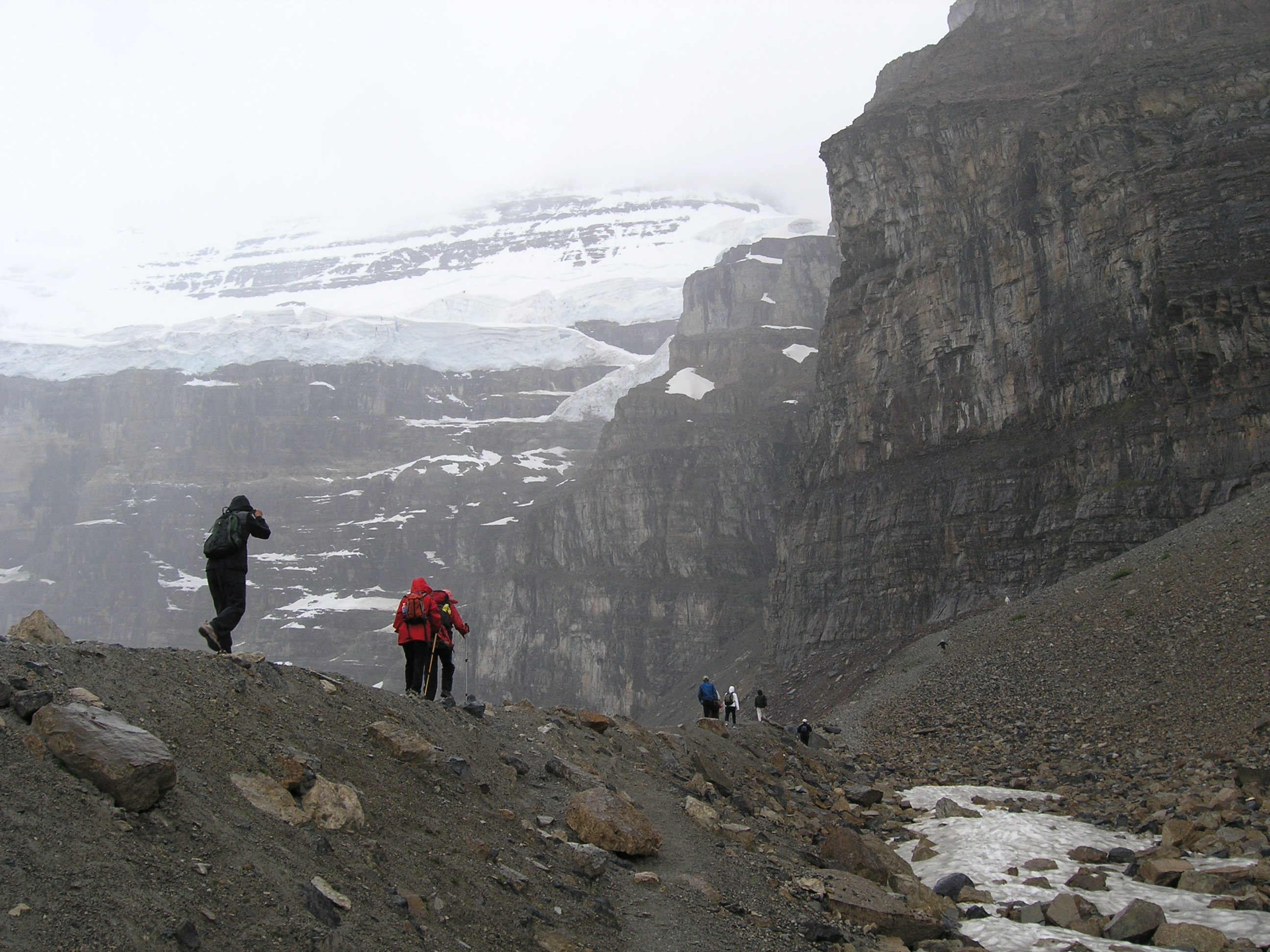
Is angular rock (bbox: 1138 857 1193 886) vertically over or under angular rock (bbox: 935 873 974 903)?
over

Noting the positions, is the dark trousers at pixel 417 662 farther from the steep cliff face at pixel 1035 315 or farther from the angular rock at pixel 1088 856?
the steep cliff face at pixel 1035 315

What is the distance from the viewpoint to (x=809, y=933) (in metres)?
10.1

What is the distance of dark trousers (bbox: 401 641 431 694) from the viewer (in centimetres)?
1391

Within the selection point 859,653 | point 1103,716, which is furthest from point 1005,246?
point 1103,716

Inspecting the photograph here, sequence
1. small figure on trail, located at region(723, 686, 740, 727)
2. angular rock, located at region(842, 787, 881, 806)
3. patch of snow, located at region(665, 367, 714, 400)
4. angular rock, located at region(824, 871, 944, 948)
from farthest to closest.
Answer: patch of snow, located at region(665, 367, 714, 400), small figure on trail, located at region(723, 686, 740, 727), angular rock, located at region(842, 787, 881, 806), angular rock, located at region(824, 871, 944, 948)

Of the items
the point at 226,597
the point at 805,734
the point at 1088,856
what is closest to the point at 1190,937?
the point at 1088,856

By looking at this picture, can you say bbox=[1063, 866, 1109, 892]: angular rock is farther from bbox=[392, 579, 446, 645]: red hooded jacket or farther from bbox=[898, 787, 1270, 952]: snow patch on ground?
bbox=[392, 579, 446, 645]: red hooded jacket

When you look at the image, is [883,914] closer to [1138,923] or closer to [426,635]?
[1138,923]

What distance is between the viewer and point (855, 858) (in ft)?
42.3

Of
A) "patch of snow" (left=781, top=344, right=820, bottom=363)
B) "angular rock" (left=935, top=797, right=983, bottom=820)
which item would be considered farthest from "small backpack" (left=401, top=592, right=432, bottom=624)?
"patch of snow" (left=781, top=344, right=820, bottom=363)

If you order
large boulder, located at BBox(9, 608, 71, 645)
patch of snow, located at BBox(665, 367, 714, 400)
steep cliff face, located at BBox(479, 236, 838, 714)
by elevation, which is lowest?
steep cliff face, located at BBox(479, 236, 838, 714)

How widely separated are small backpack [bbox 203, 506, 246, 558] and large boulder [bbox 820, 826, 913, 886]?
27.8 feet

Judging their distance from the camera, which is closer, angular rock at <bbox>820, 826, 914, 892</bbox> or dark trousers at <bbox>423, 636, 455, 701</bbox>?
angular rock at <bbox>820, 826, 914, 892</bbox>

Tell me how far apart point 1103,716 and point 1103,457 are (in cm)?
3389
